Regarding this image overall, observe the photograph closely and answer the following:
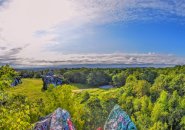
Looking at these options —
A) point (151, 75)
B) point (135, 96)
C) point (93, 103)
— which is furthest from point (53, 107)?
point (151, 75)

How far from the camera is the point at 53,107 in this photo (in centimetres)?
5509

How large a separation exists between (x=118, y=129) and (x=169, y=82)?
131676 millimetres

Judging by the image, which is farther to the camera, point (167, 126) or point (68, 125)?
point (167, 126)

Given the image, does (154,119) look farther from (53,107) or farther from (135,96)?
(53,107)

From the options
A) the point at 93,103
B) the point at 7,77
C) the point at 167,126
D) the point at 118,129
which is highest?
the point at 7,77

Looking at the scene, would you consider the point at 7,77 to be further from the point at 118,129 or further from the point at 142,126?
the point at 142,126

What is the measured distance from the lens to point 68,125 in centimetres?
2555

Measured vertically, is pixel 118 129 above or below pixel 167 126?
above

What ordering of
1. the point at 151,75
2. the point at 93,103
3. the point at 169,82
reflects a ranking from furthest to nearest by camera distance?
the point at 151,75 < the point at 169,82 < the point at 93,103

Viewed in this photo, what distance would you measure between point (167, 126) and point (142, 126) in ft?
37.4

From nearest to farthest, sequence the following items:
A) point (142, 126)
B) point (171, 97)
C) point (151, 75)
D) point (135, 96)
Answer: point (142, 126) → point (171, 97) → point (135, 96) → point (151, 75)

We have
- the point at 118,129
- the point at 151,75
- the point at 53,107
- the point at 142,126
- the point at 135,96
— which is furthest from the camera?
the point at 151,75

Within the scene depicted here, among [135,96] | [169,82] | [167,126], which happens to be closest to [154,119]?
[167,126]

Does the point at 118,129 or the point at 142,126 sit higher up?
the point at 118,129
